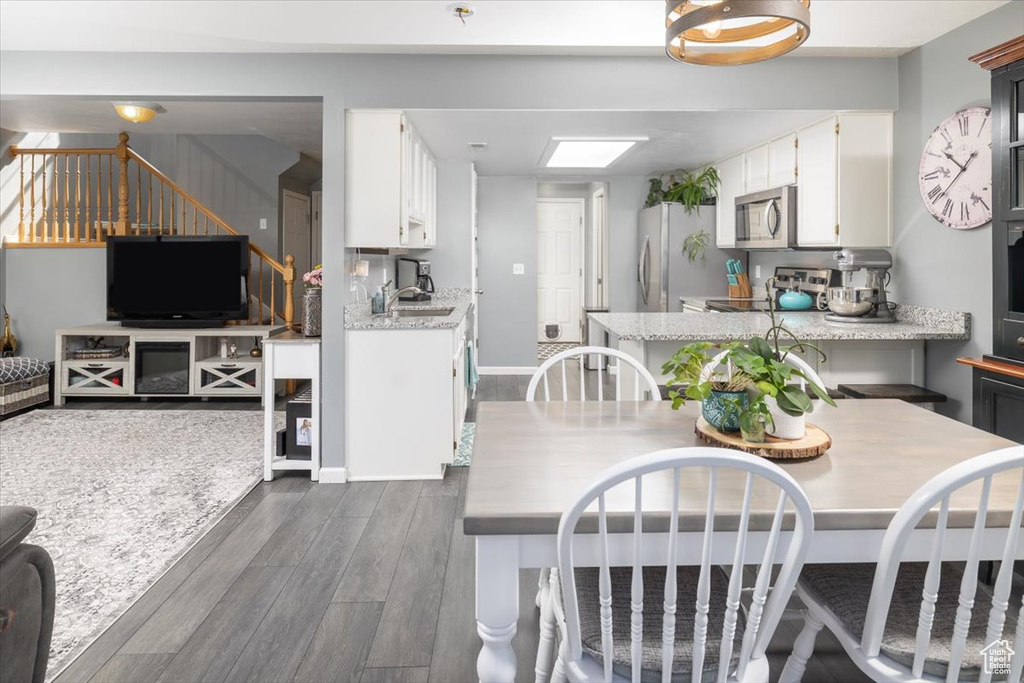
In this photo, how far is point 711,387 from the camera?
1.75 meters

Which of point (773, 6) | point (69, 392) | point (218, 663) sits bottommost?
point (218, 663)

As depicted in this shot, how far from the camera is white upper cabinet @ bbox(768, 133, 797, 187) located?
14.4ft

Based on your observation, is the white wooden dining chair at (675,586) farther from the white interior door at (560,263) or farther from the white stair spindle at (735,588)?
the white interior door at (560,263)

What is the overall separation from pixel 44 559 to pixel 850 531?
5.21ft

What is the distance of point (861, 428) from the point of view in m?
1.95

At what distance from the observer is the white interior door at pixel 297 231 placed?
7.55 metres

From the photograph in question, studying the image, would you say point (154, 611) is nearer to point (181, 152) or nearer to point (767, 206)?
point (767, 206)

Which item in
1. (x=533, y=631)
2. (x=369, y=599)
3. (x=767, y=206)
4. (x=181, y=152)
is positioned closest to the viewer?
(x=533, y=631)

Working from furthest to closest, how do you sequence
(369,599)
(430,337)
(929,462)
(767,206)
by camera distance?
(767,206)
(430,337)
(369,599)
(929,462)

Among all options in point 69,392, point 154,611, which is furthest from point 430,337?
point 69,392

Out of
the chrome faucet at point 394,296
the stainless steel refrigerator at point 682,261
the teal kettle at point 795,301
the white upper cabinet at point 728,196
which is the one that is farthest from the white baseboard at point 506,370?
the teal kettle at point 795,301

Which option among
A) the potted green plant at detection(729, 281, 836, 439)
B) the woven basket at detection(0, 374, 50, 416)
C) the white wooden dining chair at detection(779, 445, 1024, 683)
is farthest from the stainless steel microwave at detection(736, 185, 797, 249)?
the woven basket at detection(0, 374, 50, 416)

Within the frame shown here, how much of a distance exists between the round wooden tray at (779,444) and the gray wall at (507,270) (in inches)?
211

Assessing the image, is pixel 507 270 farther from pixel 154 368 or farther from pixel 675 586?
pixel 675 586
